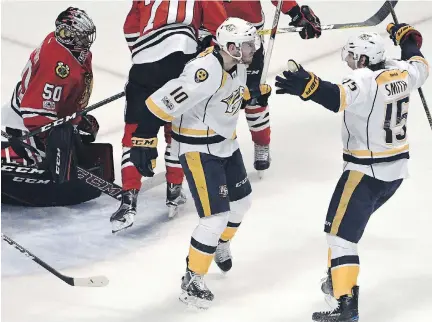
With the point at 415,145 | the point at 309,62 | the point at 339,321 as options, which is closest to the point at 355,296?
the point at 339,321

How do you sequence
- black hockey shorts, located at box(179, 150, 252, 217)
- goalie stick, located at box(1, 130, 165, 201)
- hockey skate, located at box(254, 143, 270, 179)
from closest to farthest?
black hockey shorts, located at box(179, 150, 252, 217), goalie stick, located at box(1, 130, 165, 201), hockey skate, located at box(254, 143, 270, 179)

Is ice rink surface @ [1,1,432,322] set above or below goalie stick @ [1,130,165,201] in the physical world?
below

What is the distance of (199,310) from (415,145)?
5.56 feet

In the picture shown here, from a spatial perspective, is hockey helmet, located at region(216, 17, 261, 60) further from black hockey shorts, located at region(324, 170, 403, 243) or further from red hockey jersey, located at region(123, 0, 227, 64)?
red hockey jersey, located at region(123, 0, 227, 64)

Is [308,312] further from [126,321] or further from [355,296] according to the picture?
[126,321]

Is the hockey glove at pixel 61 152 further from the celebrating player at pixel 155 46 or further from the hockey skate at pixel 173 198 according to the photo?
the hockey skate at pixel 173 198

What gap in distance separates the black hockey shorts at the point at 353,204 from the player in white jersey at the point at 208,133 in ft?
1.14

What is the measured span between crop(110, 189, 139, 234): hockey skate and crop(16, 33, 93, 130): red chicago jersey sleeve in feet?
1.29

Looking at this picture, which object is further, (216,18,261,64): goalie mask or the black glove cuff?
the black glove cuff

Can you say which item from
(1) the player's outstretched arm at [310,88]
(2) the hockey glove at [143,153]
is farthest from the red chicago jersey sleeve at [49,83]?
(1) the player's outstretched arm at [310,88]

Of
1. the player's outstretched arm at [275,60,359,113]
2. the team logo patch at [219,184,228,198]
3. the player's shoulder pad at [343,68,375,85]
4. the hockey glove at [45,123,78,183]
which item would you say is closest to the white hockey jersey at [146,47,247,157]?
the team logo patch at [219,184,228,198]

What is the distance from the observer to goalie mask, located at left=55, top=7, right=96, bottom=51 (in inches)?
163

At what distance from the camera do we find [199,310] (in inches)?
143

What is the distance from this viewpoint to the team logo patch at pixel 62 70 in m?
4.14
